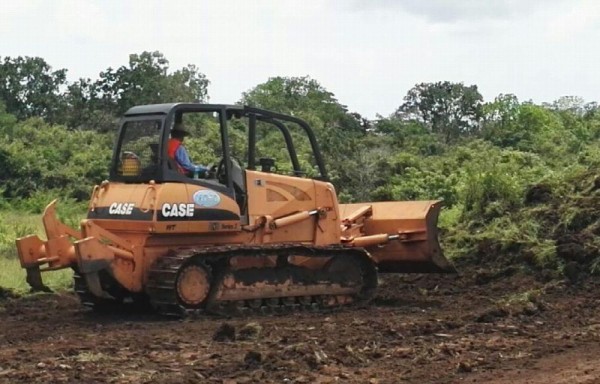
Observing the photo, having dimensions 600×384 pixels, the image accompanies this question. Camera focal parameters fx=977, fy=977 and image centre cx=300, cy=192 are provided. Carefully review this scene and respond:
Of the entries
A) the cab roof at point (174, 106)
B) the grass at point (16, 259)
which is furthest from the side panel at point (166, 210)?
the grass at point (16, 259)

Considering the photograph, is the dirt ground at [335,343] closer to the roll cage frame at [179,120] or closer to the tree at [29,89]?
the roll cage frame at [179,120]

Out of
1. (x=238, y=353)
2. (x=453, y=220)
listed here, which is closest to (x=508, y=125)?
(x=453, y=220)

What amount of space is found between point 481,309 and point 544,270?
215 cm

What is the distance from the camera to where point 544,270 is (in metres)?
12.5

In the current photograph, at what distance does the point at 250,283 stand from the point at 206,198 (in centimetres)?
106

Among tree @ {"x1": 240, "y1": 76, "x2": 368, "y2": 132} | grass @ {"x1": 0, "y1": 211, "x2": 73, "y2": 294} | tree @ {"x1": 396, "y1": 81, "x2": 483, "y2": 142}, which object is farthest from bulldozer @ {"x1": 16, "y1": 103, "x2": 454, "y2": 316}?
tree @ {"x1": 396, "y1": 81, "x2": 483, "y2": 142}

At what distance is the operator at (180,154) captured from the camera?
10.6 meters

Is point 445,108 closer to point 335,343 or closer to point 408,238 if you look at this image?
point 408,238

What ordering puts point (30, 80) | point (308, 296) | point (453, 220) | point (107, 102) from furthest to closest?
point (30, 80) → point (107, 102) → point (453, 220) → point (308, 296)

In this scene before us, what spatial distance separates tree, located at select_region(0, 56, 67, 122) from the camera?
44531mm

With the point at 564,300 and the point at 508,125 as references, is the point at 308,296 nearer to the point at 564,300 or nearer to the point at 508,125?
the point at 564,300

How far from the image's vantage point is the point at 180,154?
10.7 m

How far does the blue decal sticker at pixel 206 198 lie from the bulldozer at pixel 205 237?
13 millimetres

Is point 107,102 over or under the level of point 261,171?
over
